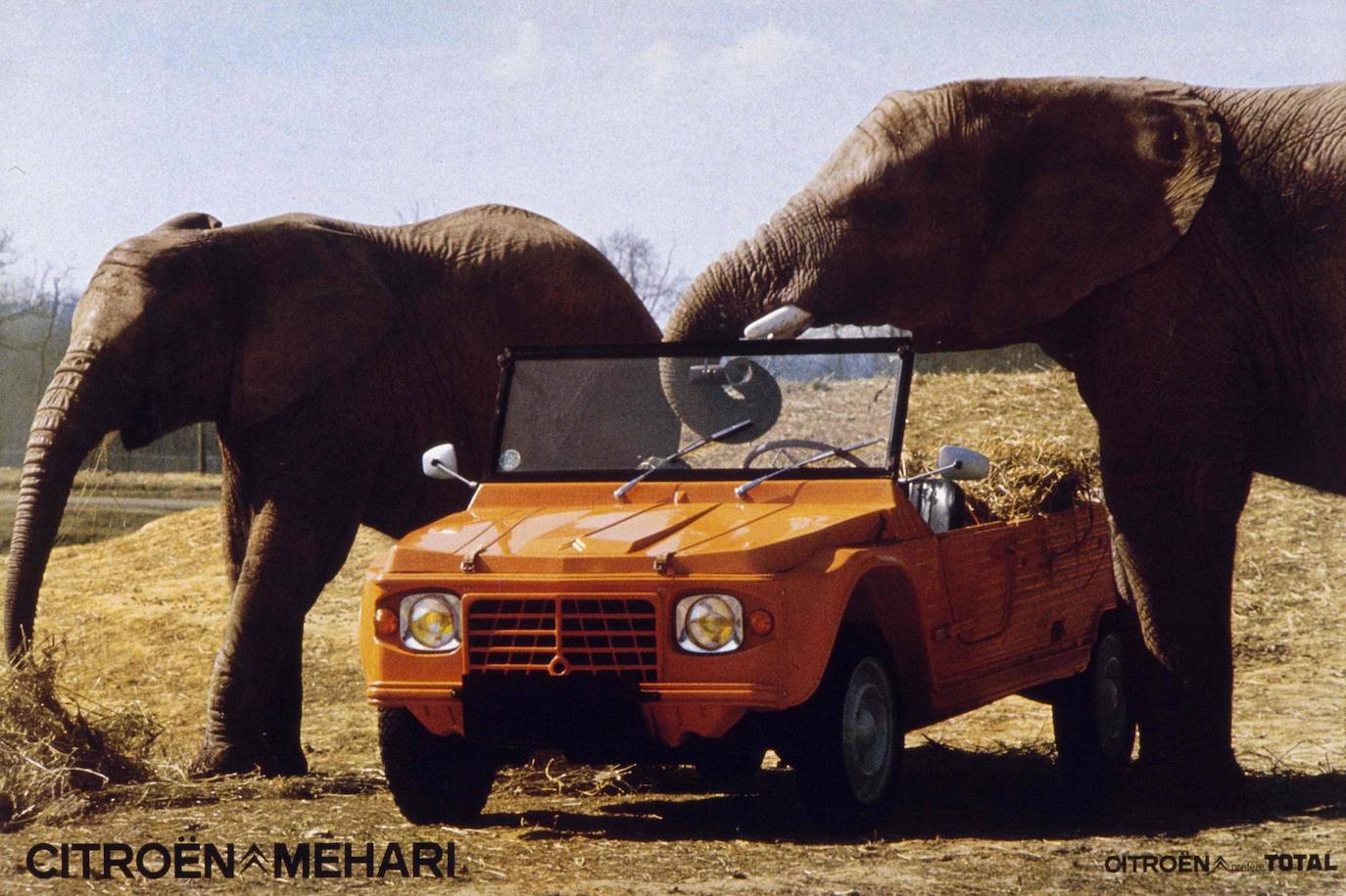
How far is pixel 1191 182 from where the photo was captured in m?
9.27

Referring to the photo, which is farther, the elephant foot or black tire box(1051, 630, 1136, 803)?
the elephant foot

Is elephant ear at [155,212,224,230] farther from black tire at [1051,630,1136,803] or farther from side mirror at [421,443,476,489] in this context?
black tire at [1051,630,1136,803]

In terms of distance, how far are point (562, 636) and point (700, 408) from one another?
1.55 metres

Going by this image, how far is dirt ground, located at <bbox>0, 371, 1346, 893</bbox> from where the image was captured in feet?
22.1

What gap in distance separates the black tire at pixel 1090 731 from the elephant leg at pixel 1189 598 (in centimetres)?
22

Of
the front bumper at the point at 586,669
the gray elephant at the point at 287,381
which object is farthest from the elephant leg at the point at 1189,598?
the gray elephant at the point at 287,381

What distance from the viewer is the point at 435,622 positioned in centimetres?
718

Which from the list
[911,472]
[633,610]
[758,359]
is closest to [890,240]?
[911,472]

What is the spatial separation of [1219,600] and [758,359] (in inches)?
97.9

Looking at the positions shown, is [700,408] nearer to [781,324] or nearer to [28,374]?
[781,324]

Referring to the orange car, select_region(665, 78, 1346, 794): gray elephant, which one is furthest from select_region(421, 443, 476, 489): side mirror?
select_region(665, 78, 1346, 794): gray elephant

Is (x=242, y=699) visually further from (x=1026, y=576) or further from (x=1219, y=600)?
(x=1219, y=600)

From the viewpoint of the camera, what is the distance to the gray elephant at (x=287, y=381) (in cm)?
1055

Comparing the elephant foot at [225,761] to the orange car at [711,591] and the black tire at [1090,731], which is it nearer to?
the orange car at [711,591]
